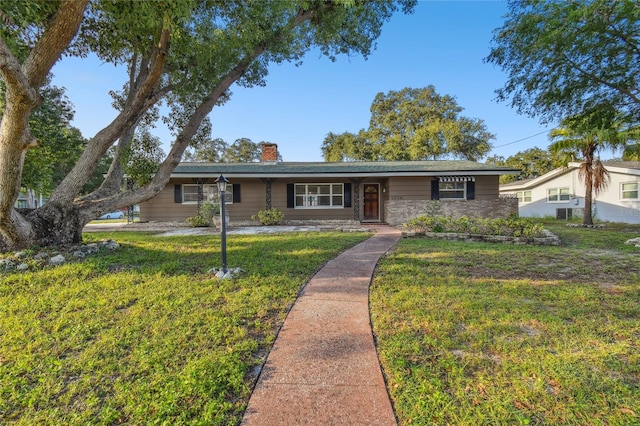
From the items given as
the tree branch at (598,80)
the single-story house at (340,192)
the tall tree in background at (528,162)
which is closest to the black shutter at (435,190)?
the single-story house at (340,192)

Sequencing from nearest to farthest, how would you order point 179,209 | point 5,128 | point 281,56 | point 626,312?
point 626,312 < point 5,128 < point 281,56 < point 179,209

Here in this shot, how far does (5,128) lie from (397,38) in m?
10.6

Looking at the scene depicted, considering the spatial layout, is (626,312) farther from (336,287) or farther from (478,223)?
(478,223)

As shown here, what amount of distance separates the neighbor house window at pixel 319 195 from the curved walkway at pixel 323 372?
10.3m

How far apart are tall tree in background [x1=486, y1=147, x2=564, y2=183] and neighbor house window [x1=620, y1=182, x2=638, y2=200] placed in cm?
1766

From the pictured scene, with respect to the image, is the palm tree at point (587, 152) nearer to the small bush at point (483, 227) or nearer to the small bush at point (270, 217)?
the small bush at point (483, 227)

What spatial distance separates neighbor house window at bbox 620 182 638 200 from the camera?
1489 centimetres

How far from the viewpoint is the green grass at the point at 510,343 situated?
1929 mm

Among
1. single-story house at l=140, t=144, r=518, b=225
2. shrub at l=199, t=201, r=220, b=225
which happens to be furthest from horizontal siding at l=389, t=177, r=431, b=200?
shrub at l=199, t=201, r=220, b=225

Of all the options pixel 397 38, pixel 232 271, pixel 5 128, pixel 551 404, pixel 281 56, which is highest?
pixel 397 38

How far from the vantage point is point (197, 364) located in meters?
2.36

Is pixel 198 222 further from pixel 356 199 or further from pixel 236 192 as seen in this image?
pixel 356 199

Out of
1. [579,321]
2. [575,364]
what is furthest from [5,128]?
[579,321]

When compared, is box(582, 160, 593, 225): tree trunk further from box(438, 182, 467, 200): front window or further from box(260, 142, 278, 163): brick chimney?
box(260, 142, 278, 163): brick chimney
